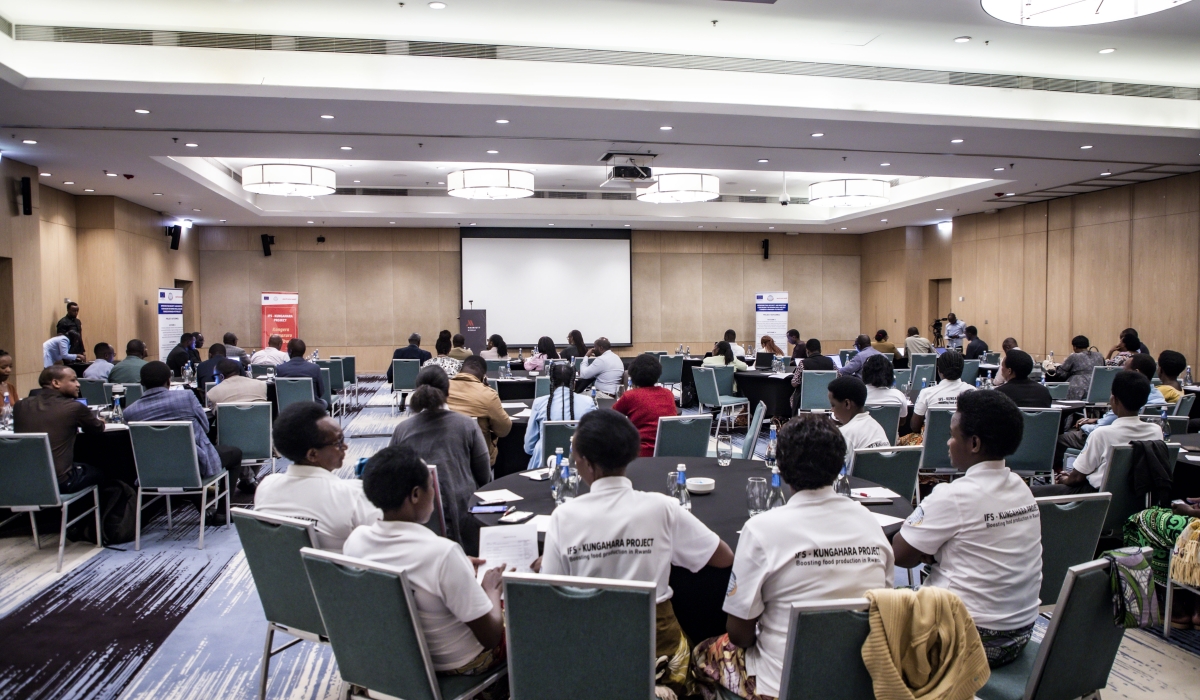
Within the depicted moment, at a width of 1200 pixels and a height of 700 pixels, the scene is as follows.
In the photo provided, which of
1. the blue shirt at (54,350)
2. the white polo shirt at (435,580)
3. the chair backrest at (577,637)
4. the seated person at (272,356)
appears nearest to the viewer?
the chair backrest at (577,637)

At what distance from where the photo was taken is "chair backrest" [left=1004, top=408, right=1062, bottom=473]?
5.10 metres

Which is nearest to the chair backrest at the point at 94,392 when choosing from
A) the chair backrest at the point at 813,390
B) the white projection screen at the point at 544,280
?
the chair backrest at the point at 813,390

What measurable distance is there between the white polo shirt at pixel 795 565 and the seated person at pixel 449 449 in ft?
5.63

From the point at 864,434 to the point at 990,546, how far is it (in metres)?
1.71

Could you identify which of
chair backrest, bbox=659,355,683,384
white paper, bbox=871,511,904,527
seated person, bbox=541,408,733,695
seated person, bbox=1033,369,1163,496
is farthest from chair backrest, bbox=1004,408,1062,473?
chair backrest, bbox=659,355,683,384

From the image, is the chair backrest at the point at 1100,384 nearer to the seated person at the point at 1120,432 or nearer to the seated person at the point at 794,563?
the seated person at the point at 1120,432

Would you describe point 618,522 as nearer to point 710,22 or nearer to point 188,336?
point 710,22

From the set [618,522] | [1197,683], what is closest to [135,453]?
[618,522]

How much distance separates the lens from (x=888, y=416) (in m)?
5.22

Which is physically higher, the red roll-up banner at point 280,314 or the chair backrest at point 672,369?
the red roll-up banner at point 280,314

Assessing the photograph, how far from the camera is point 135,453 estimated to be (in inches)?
189

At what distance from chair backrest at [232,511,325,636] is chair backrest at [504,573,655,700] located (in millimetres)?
961

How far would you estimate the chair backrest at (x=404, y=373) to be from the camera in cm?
1034

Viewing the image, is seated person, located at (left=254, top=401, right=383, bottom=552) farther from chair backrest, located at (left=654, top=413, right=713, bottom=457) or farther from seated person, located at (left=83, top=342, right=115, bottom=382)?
seated person, located at (left=83, top=342, right=115, bottom=382)
